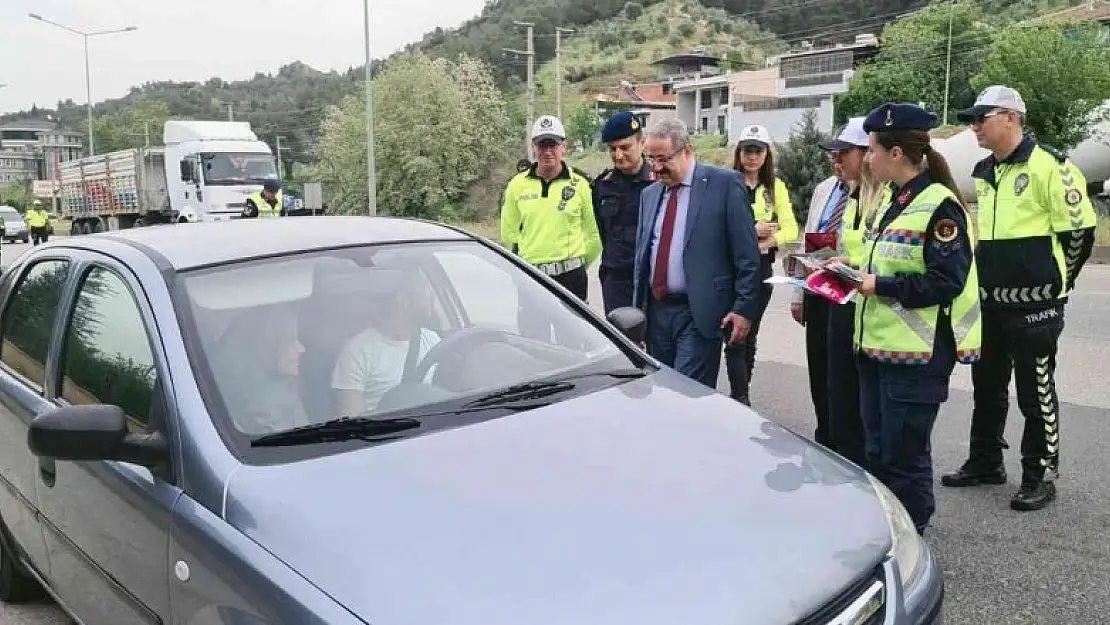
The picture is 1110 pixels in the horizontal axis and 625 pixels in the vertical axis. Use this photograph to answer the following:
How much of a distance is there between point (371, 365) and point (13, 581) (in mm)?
2099

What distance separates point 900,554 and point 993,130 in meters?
2.76

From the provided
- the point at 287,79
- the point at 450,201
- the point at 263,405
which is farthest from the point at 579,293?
the point at 287,79

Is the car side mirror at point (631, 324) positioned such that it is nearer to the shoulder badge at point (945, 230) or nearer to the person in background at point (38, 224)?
the shoulder badge at point (945, 230)

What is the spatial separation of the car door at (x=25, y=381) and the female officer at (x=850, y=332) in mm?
3099

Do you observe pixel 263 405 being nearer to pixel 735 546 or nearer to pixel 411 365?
pixel 411 365

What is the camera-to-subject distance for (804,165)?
21.8 meters

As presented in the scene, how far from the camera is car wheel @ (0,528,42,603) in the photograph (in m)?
3.57

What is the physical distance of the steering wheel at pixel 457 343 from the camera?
9.10ft

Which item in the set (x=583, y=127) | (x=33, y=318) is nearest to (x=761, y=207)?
(x=33, y=318)

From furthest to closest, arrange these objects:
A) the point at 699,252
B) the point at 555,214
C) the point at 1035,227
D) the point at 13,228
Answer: the point at 13,228 < the point at 555,214 < the point at 699,252 < the point at 1035,227

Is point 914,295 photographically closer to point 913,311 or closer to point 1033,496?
point 913,311

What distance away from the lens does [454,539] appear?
183 cm

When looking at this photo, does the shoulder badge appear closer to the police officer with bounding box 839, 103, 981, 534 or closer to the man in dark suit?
the police officer with bounding box 839, 103, 981, 534

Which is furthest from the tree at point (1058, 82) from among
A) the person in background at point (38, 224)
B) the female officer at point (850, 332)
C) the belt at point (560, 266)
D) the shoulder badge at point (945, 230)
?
the person in background at point (38, 224)
